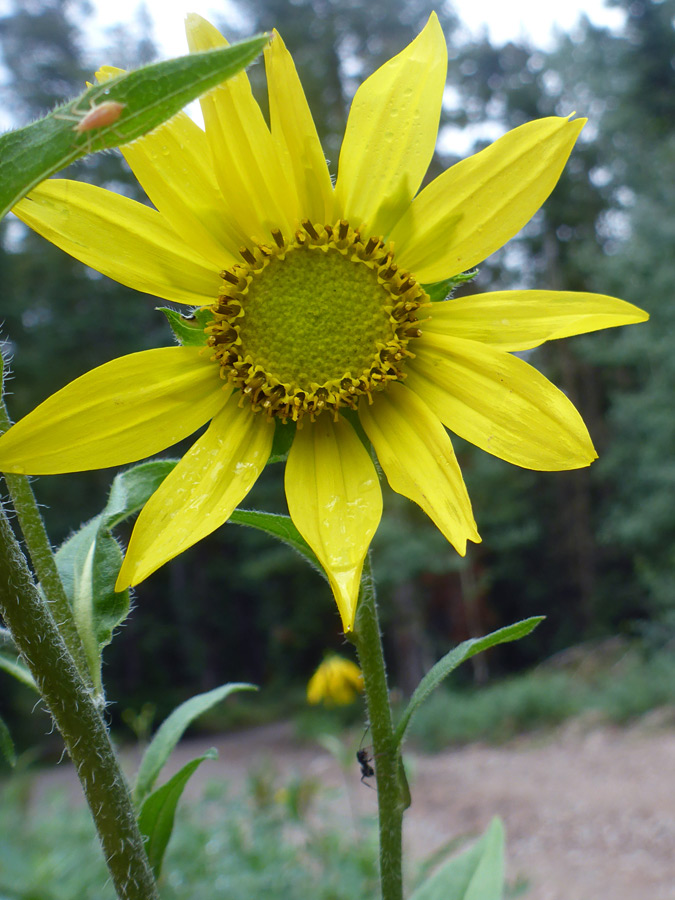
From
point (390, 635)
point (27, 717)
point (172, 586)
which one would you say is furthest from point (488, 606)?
point (27, 717)

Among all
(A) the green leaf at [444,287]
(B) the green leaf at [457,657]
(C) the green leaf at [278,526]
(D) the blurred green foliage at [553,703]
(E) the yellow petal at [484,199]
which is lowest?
(D) the blurred green foliage at [553,703]

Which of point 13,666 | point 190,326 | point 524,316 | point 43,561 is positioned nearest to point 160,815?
point 13,666

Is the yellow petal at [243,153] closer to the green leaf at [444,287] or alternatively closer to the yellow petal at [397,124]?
the yellow petal at [397,124]

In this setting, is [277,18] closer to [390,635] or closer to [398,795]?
[390,635]

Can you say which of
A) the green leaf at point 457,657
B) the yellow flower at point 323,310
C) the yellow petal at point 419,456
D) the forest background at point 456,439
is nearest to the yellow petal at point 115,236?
the yellow flower at point 323,310

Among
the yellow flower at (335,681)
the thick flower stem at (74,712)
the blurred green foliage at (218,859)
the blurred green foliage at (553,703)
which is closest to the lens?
the thick flower stem at (74,712)

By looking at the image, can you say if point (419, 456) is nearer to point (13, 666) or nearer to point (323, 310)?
point (323, 310)
